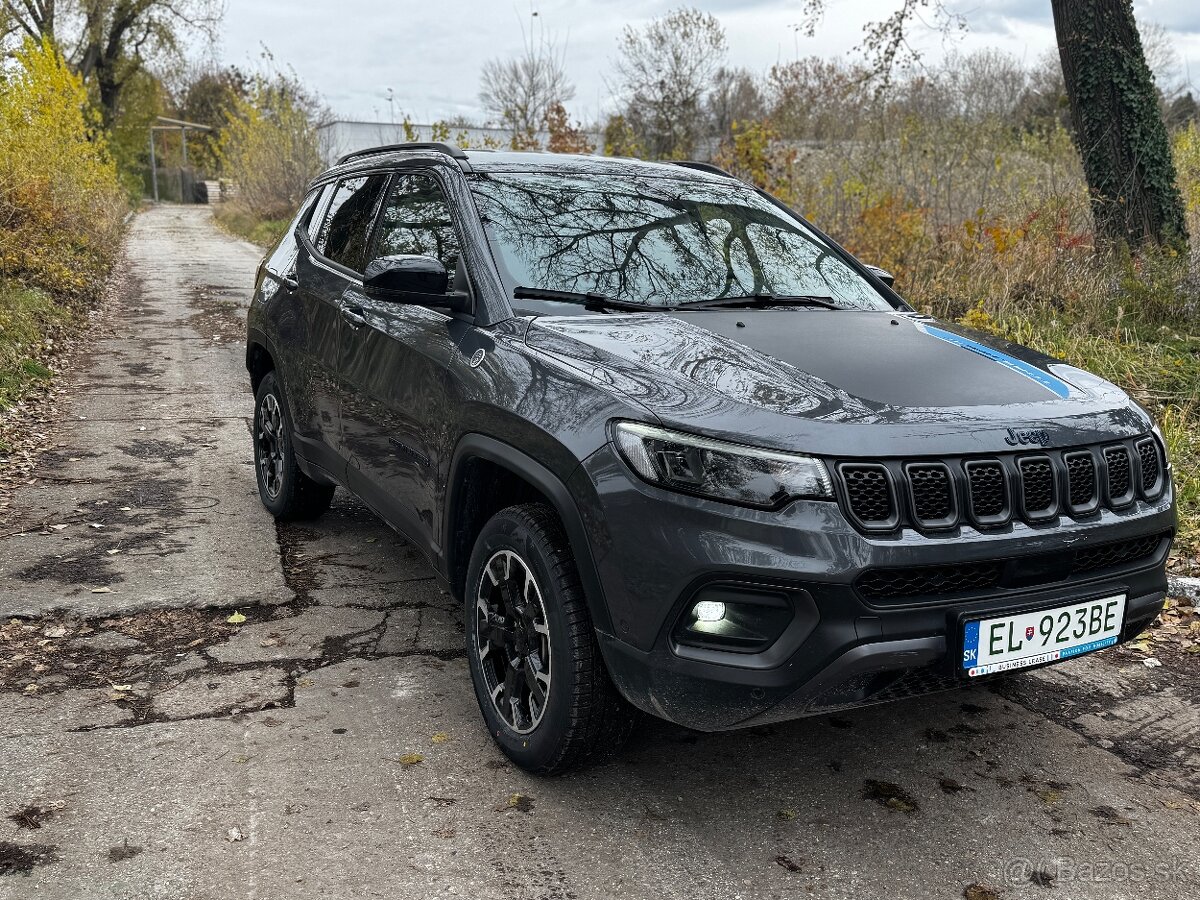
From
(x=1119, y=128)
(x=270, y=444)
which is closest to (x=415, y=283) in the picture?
(x=270, y=444)

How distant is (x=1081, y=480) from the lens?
105 inches

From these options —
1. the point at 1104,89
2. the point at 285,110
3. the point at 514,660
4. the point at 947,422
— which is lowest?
the point at 514,660

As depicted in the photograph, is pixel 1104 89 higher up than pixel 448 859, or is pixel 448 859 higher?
pixel 1104 89

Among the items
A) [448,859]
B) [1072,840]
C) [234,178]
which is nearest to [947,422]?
[1072,840]

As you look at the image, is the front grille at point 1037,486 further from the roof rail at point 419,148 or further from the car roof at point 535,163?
the roof rail at point 419,148

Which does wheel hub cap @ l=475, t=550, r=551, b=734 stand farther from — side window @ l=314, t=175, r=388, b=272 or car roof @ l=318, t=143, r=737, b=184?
side window @ l=314, t=175, r=388, b=272

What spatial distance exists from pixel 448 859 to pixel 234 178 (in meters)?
35.9

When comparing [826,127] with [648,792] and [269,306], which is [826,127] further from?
[648,792]

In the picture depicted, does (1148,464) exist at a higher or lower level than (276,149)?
lower

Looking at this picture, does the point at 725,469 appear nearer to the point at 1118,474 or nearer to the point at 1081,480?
the point at 1081,480

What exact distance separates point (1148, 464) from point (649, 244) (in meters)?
1.73

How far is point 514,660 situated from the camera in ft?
9.99

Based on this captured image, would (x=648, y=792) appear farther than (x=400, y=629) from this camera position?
No

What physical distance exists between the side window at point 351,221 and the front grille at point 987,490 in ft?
8.91
